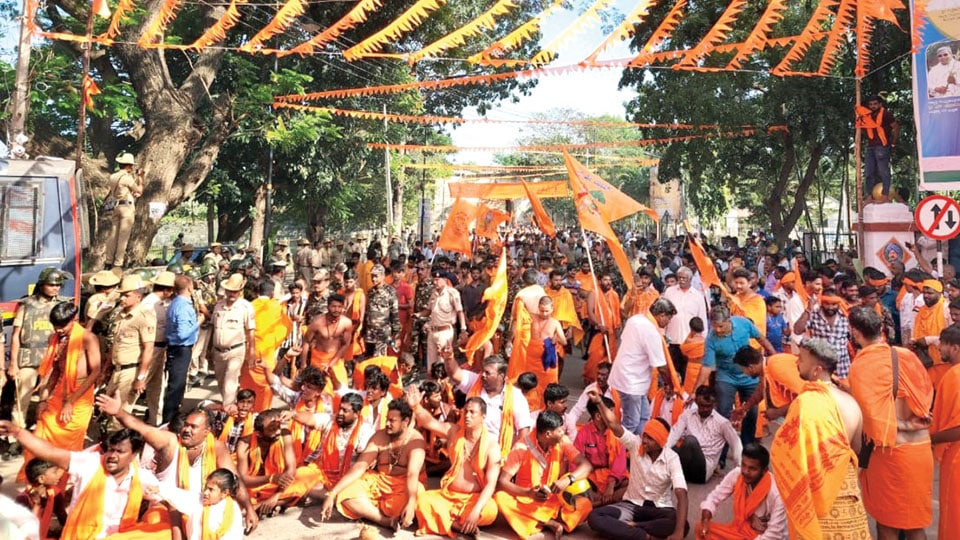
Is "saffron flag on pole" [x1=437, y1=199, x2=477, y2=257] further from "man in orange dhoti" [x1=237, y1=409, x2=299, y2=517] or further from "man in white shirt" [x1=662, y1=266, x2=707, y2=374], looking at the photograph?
"man in orange dhoti" [x1=237, y1=409, x2=299, y2=517]

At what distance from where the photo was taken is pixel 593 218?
758 centimetres

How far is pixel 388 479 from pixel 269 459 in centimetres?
97

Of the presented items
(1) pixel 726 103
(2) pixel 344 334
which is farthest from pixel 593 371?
(1) pixel 726 103

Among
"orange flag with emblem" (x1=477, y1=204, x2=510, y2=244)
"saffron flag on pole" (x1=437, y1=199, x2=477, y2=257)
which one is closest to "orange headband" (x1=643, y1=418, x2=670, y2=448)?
"saffron flag on pole" (x1=437, y1=199, x2=477, y2=257)

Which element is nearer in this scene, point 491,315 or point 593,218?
point 593,218

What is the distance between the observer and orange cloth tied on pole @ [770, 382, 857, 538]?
3346 mm

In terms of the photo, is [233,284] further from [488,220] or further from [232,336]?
[488,220]

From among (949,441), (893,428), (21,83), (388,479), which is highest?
(21,83)

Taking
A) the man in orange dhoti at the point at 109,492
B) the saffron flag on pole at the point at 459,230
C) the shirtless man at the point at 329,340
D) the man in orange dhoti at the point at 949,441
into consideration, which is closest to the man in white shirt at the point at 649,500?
the man in orange dhoti at the point at 949,441

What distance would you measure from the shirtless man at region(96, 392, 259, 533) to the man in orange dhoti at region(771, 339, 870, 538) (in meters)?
3.43

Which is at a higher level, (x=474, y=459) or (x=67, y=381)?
(x=67, y=381)

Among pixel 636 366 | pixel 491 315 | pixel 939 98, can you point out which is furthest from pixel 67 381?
pixel 939 98

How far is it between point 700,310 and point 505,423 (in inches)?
130

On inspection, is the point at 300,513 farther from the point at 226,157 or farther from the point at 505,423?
the point at 226,157
